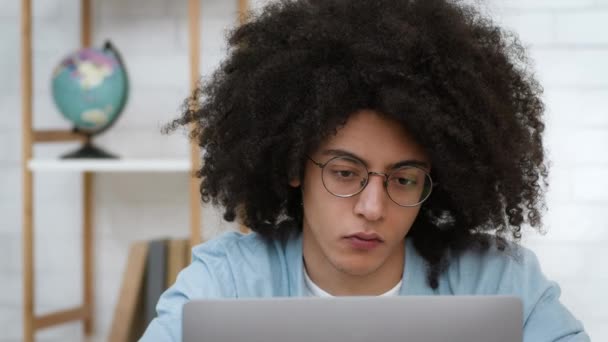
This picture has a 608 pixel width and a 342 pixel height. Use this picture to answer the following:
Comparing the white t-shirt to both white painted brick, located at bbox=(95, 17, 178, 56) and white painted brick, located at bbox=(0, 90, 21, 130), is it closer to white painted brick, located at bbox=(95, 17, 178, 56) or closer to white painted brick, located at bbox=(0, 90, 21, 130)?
white painted brick, located at bbox=(95, 17, 178, 56)

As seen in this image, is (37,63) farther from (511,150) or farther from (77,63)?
(511,150)

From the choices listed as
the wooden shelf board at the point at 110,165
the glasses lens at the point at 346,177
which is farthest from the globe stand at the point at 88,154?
the glasses lens at the point at 346,177

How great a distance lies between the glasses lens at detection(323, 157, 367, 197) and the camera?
134cm

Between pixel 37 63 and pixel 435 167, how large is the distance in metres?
1.76

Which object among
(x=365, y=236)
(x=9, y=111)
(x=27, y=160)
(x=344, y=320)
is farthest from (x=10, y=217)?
(x=344, y=320)

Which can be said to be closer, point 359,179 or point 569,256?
point 359,179

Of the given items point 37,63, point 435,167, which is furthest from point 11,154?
point 435,167

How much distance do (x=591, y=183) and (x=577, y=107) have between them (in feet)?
0.73

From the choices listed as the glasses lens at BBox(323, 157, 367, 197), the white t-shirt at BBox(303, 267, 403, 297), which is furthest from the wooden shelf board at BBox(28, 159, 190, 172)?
the glasses lens at BBox(323, 157, 367, 197)

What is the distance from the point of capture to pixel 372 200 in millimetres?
1313

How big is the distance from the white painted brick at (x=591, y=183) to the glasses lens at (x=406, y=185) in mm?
1312

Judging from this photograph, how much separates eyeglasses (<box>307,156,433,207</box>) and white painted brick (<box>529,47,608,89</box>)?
1.31 metres

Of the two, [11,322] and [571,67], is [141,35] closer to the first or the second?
[11,322]

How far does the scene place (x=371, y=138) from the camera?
133 cm
